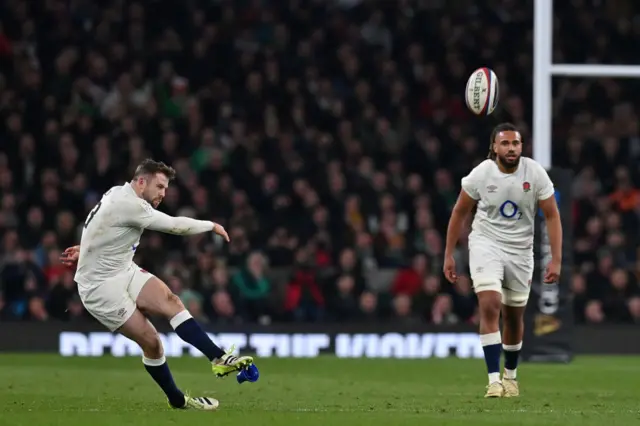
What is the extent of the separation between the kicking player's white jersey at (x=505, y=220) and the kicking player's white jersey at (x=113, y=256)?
8.89ft

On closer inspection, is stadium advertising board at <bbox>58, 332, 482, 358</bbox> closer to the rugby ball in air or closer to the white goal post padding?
the white goal post padding

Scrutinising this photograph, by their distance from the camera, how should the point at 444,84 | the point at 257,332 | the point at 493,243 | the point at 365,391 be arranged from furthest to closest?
the point at 444,84
the point at 257,332
the point at 365,391
the point at 493,243

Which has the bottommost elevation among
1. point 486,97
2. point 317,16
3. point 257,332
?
point 257,332

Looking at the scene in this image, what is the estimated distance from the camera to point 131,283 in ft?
32.9

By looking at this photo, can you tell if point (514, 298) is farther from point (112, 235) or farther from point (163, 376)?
point (112, 235)

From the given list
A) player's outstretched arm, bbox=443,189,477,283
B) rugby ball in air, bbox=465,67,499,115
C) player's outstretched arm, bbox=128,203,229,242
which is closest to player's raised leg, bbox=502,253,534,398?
player's outstretched arm, bbox=443,189,477,283

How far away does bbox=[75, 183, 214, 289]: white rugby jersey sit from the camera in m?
9.84

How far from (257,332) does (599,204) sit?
18.9 ft

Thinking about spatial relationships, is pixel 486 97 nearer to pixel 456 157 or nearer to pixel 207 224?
pixel 207 224

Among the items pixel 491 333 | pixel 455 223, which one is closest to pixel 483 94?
pixel 455 223

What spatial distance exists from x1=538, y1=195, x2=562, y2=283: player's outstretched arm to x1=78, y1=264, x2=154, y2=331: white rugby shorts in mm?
3182

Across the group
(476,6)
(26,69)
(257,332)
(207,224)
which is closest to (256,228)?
(257,332)

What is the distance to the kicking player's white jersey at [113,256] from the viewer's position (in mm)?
9859

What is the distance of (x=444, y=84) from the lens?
22000 millimetres
